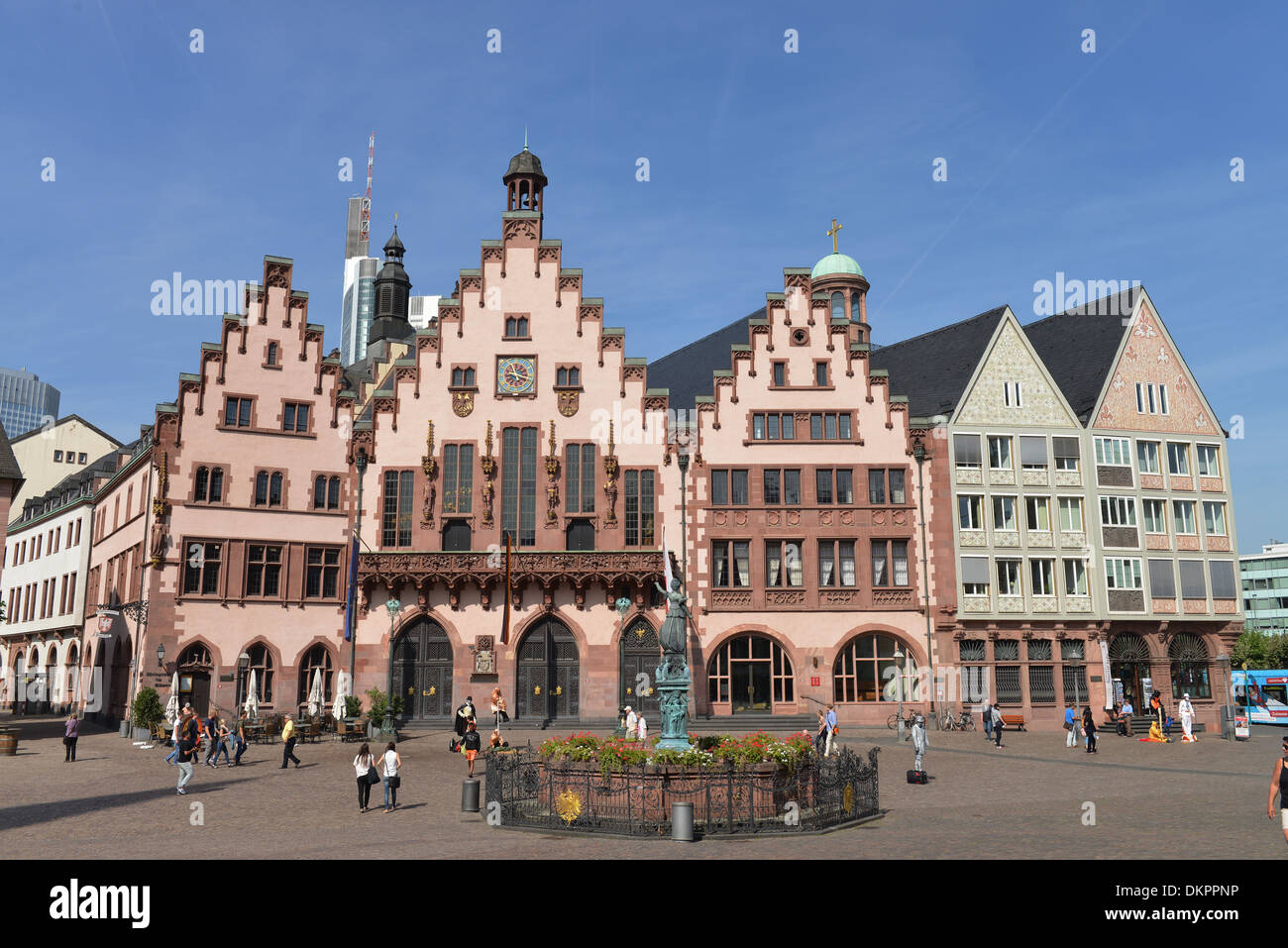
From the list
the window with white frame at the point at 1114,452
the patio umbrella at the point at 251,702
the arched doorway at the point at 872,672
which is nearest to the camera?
the patio umbrella at the point at 251,702

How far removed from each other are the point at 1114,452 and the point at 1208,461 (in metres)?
5.96

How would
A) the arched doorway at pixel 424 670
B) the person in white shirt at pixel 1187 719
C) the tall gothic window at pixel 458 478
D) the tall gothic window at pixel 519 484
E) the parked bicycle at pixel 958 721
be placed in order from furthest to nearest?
the tall gothic window at pixel 458 478 < the tall gothic window at pixel 519 484 < the arched doorway at pixel 424 670 < the parked bicycle at pixel 958 721 < the person in white shirt at pixel 1187 719

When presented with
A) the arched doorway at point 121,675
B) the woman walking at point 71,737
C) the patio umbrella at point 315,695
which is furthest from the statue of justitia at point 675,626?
the arched doorway at point 121,675

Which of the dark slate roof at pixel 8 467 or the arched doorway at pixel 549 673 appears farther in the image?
the dark slate roof at pixel 8 467

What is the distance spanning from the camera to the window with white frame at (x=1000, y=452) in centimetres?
4975

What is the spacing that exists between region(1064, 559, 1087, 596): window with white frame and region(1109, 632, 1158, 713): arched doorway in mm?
3008

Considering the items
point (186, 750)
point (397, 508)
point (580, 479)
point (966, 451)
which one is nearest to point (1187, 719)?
point (966, 451)

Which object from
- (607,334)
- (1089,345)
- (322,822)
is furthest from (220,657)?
(1089,345)

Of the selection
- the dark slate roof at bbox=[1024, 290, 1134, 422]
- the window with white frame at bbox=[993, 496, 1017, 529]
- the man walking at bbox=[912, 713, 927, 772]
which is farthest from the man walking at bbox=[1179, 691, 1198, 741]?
the man walking at bbox=[912, 713, 927, 772]

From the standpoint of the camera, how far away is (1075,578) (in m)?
49.6

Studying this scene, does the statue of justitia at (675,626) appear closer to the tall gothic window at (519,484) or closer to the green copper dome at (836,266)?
the tall gothic window at (519,484)

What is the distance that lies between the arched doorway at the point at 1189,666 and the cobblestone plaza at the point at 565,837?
46.8 ft

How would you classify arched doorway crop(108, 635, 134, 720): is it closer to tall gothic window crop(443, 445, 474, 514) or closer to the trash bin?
tall gothic window crop(443, 445, 474, 514)

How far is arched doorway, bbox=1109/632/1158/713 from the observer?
4969 centimetres
